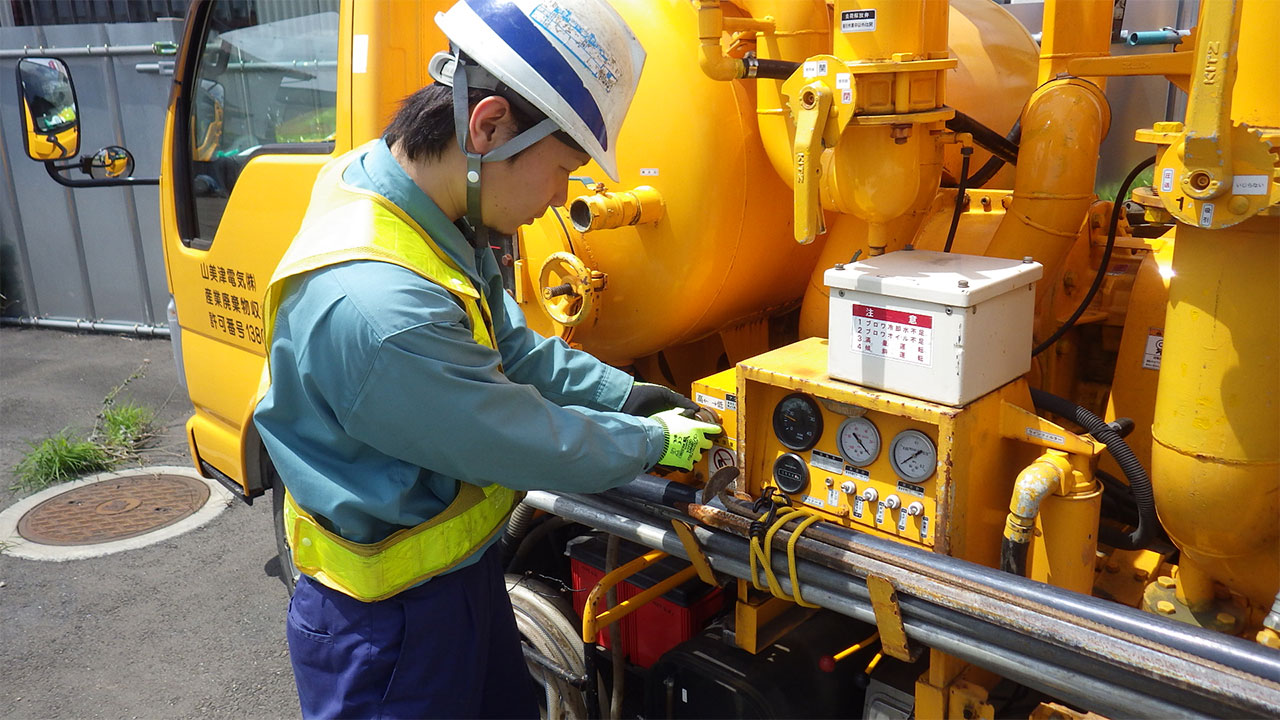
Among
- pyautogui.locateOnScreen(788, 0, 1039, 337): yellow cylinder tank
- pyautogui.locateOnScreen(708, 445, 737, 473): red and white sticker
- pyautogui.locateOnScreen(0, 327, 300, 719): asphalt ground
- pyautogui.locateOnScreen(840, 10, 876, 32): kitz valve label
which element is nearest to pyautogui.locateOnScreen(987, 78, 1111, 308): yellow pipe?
pyautogui.locateOnScreen(788, 0, 1039, 337): yellow cylinder tank

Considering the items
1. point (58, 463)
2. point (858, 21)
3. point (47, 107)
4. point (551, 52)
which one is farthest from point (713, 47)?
point (58, 463)

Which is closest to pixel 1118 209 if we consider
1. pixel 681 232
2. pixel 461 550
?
pixel 681 232

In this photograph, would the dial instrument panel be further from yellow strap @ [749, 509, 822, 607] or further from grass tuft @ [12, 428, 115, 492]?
grass tuft @ [12, 428, 115, 492]

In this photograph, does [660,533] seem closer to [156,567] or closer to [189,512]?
[156,567]

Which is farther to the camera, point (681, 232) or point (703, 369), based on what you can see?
point (703, 369)

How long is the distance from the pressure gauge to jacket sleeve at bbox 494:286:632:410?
61cm

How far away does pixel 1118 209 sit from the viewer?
81.2 inches

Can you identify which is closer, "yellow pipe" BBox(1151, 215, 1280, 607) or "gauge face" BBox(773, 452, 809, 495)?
"yellow pipe" BBox(1151, 215, 1280, 607)

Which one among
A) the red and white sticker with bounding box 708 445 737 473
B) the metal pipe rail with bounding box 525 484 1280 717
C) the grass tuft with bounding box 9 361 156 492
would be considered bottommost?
the grass tuft with bounding box 9 361 156 492

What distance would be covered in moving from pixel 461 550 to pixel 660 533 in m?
0.50

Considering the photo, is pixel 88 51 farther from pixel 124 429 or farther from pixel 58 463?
pixel 58 463

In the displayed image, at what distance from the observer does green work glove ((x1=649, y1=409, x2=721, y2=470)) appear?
192cm

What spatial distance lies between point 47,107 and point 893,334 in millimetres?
3210

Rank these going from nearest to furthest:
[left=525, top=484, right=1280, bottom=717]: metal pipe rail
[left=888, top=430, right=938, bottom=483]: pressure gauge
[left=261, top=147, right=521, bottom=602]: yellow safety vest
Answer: [left=525, top=484, right=1280, bottom=717]: metal pipe rail
[left=261, top=147, right=521, bottom=602]: yellow safety vest
[left=888, top=430, right=938, bottom=483]: pressure gauge
